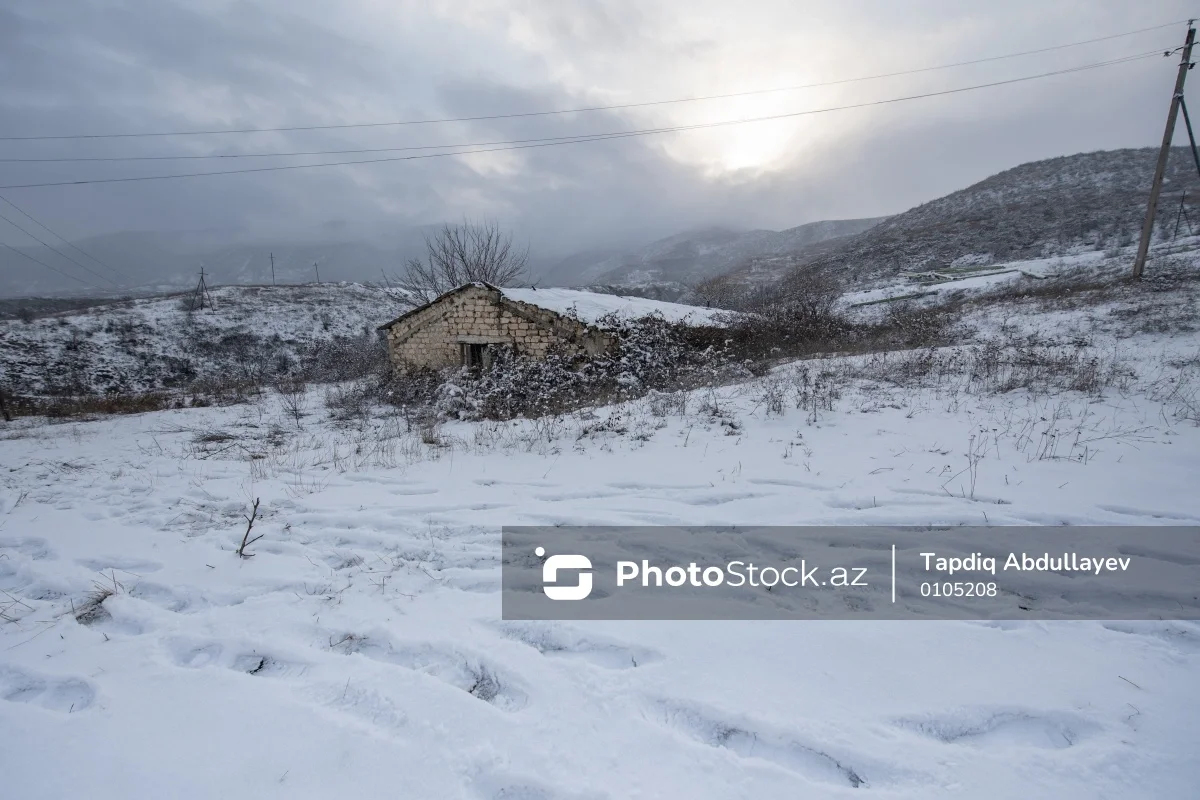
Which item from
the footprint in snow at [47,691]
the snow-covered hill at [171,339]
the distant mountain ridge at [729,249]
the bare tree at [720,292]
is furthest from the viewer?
the distant mountain ridge at [729,249]

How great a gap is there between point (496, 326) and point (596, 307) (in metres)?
2.75

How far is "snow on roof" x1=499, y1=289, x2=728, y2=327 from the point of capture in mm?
12145

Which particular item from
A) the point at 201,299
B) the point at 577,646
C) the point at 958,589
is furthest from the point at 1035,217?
the point at 201,299

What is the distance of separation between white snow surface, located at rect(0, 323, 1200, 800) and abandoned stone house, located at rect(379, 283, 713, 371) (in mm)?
7584

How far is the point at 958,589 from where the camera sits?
2.81 meters

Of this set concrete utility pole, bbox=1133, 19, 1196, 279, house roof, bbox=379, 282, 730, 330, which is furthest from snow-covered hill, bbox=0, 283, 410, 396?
concrete utility pole, bbox=1133, 19, 1196, 279

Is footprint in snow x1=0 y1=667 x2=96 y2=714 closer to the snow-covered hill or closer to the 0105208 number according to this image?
the 0105208 number

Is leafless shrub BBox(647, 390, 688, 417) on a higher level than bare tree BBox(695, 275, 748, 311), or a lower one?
lower

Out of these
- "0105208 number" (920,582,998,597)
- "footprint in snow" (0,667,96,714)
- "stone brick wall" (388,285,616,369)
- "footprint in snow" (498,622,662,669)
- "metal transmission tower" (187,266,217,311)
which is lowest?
"footprint in snow" (0,667,96,714)

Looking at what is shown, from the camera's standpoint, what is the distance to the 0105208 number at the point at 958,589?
277 centimetres

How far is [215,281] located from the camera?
155000mm

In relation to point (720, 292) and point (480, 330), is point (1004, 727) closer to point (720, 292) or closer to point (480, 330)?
point (480, 330)

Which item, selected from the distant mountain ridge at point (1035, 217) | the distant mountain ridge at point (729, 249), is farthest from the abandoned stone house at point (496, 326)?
the distant mountain ridge at point (729, 249)

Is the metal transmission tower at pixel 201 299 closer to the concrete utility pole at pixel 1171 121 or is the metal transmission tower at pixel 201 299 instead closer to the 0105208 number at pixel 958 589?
the 0105208 number at pixel 958 589
